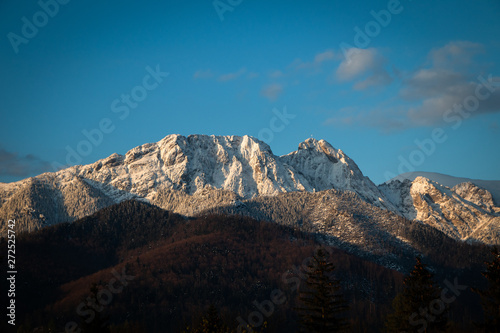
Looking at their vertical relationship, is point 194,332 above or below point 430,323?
above

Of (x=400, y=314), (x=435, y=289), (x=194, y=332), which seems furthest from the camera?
(x=194, y=332)

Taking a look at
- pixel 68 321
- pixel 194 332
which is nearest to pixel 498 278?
pixel 194 332

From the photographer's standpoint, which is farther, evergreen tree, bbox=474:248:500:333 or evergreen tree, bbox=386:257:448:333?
evergreen tree, bbox=386:257:448:333

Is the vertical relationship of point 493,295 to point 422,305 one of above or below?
below

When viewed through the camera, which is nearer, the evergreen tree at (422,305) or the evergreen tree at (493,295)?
the evergreen tree at (493,295)

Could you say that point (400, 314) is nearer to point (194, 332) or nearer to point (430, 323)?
point (430, 323)

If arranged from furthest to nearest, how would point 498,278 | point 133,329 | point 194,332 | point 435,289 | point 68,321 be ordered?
point 68,321 → point 133,329 → point 194,332 → point 435,289 → point 498,278

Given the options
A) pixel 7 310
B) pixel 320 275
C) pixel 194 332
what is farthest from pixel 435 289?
pixel 7 310

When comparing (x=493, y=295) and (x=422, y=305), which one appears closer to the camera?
(x=493, y=295)

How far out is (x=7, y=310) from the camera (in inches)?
7766

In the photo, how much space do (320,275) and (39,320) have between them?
6675 inches

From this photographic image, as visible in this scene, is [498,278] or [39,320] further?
[39,320]

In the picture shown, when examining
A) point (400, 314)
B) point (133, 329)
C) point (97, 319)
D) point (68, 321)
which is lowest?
point (400, 314)

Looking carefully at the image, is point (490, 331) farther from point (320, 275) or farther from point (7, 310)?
point (7, 310)
